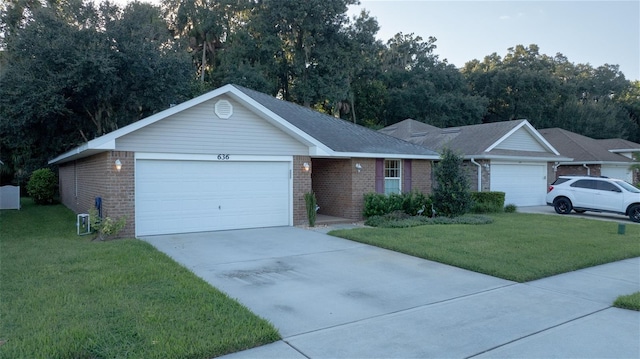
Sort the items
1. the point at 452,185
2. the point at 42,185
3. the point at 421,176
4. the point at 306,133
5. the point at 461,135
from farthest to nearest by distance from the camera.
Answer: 1. the point at 461,135
2. the point at 42,185
3. the point at 421,176
4. the point at 452,185
5. the point at 306,133

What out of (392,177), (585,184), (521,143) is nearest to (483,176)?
(521,143)

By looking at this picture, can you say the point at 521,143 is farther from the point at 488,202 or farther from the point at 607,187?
the point at 607,187

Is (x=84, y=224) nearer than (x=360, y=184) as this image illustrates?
Yes

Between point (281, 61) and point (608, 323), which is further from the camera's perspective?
point (281, 61)

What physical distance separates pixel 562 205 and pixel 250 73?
21376 millimetres

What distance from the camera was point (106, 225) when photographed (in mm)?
10719

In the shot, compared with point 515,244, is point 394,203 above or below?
above

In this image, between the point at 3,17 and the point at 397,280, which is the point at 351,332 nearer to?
the point at 397,280

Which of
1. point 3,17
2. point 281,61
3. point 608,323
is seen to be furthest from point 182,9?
point 608,323

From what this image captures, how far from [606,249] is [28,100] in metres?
22.0

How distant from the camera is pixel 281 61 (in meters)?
34.8

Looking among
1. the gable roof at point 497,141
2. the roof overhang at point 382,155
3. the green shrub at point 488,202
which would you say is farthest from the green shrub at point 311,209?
the gable roof at point 497,141

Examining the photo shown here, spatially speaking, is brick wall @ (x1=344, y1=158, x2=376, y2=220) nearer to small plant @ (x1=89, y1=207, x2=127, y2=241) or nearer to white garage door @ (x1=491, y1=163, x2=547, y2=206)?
small plant @ (x1=89, y1=207, x2=127, y2=241)

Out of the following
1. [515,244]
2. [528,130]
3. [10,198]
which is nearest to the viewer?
[515,244]
